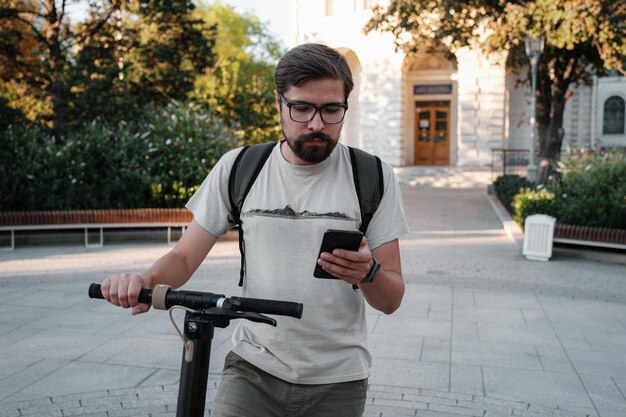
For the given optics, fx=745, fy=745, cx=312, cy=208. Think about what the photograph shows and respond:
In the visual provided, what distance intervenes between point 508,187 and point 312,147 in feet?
58.9

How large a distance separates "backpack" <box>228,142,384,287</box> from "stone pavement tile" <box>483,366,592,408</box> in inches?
→ 121

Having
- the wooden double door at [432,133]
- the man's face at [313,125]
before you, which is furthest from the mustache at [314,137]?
the wooden double door at [432,133]

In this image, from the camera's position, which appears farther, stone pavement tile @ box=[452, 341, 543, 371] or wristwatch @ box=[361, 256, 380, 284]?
stone pavement tile @ box=[452, 341, 543, 371]

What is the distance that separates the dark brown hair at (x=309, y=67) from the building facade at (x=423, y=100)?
30.5 meters

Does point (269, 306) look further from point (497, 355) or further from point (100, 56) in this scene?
point (100, 56)

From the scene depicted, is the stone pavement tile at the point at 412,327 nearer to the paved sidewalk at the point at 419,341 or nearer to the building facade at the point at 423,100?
the paved sidewalk at the point at 419,341

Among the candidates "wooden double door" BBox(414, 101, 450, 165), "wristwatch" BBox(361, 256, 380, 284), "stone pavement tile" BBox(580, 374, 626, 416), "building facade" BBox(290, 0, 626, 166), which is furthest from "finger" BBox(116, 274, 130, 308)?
"wooden double door" BBox(414, 101, 450, 165)

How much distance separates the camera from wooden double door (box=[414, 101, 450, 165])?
122 ft

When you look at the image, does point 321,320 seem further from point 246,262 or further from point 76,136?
point 76,136

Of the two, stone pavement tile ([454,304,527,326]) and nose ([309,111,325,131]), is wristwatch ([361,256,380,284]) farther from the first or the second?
stone pavement tile ([454,304,527,326])

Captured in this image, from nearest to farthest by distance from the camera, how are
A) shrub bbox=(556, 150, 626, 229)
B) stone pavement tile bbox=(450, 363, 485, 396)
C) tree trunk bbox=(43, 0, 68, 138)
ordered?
stone pavement tile bbox=(450, 363, 485, 396)
shrub bbox=(556, 150, 626, 229)
tree trunk bbox=(43, 0, 68, 138)

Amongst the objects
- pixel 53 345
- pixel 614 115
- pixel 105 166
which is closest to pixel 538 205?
pixel 105 166

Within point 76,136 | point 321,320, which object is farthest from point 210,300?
point 76,136

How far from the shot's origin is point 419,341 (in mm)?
6500
